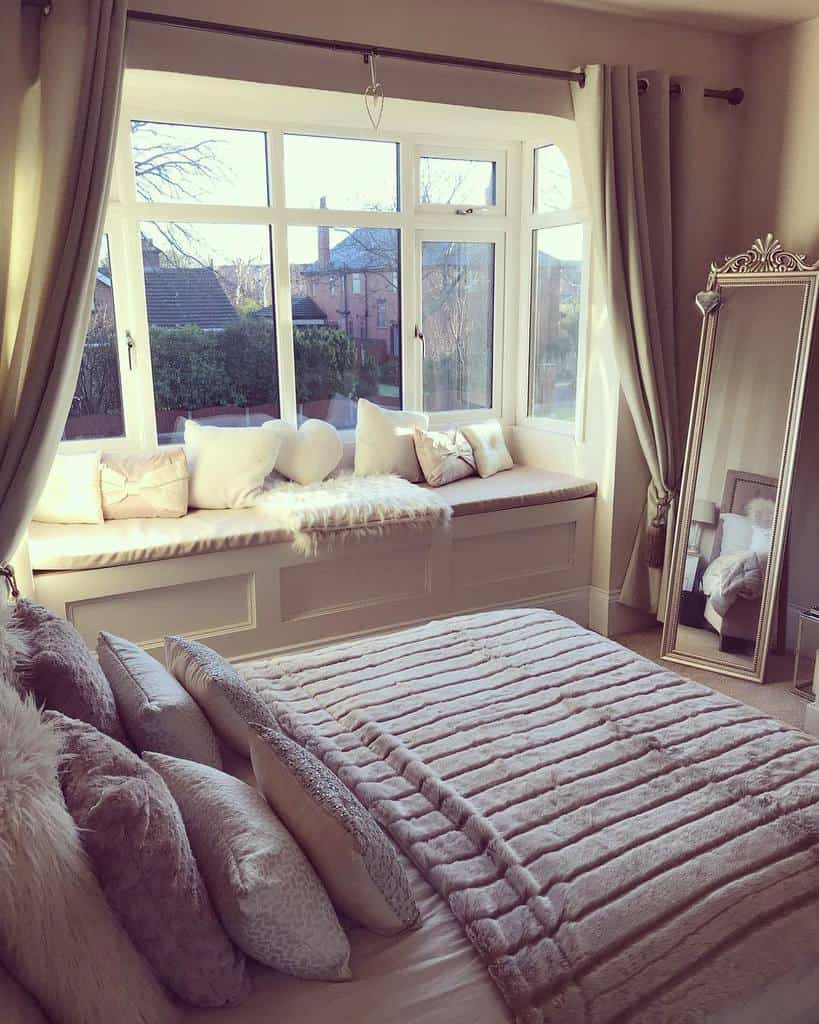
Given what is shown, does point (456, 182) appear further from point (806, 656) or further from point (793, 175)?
point (806, 656)

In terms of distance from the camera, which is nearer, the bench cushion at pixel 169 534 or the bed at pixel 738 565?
the bench cushion at pixel 169 534

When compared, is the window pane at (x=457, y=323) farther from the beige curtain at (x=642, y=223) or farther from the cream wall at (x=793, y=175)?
the cream wall at (x=793, y=175)

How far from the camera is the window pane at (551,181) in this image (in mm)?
3711

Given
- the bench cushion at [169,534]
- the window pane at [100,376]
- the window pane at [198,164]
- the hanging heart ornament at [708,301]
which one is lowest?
the bench cushion at [169,534]

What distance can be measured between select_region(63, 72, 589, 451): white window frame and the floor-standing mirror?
0.67 metres

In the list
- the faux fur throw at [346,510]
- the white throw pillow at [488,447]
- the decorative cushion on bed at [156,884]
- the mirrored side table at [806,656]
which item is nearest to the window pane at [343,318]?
→ the white throw pillow at [488,447]

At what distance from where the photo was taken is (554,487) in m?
3.62

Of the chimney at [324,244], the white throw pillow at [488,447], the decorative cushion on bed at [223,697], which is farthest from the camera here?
the white throw pillow at [488,447]

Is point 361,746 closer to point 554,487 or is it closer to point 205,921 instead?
point 205,921

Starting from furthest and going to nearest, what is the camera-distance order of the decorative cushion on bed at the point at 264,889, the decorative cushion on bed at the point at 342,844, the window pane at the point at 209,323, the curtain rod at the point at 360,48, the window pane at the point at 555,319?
the window pane at the point at 555,319 → the window pane at the point at 209,323 → the curtain rod at the point at 360,48 → the decorative cushion on bed at the point at 342,844 → the decorative cushion on bed at the point at 264,889

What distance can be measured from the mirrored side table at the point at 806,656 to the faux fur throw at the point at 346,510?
4.75 ft

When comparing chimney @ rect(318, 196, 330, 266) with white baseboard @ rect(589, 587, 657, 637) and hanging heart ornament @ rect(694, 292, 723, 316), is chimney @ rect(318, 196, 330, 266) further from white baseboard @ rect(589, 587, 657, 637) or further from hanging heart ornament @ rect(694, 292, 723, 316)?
white baseboard @ rect(589, 587, 657, 637)

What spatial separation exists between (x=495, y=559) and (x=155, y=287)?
1.90 meters

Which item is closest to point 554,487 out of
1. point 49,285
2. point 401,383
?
point 401,383
